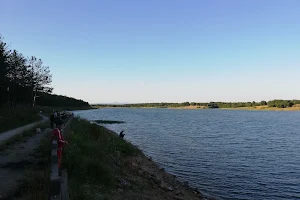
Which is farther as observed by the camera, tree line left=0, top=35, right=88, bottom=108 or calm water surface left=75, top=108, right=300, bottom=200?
tree line left=0, top=35, right=88, bottom=108

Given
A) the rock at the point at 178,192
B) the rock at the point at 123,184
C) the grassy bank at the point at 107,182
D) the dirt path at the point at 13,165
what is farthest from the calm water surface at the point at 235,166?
the dirt path at the point at 13,165

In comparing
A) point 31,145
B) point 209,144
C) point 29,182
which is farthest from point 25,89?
point 29,182

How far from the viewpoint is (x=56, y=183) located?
21.2 feet

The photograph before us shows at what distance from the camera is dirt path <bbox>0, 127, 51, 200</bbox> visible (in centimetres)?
891

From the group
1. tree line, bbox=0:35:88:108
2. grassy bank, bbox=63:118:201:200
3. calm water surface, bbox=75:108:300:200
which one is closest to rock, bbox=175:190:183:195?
grassy bank, bbox=63:118:201:200

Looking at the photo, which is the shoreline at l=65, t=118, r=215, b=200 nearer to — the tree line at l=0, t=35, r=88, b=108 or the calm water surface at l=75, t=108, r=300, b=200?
the calm water surface at l=75, t=108, r=300, b=200

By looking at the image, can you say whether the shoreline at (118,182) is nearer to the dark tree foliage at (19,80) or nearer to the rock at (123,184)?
the rock at (123,184)

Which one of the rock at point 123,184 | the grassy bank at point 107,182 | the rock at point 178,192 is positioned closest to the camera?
the grassy bank at point 107,182

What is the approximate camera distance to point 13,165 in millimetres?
12406

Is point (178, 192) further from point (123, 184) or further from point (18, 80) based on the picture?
point (18, 80)

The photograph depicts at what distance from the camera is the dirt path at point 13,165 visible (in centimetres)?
→ 891

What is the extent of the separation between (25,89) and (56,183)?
61291mm

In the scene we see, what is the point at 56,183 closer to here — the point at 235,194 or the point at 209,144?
the point at 235,194

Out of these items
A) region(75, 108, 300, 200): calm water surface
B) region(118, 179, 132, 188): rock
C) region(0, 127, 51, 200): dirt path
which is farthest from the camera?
region(75, 108, 300, 200): calm water surface
